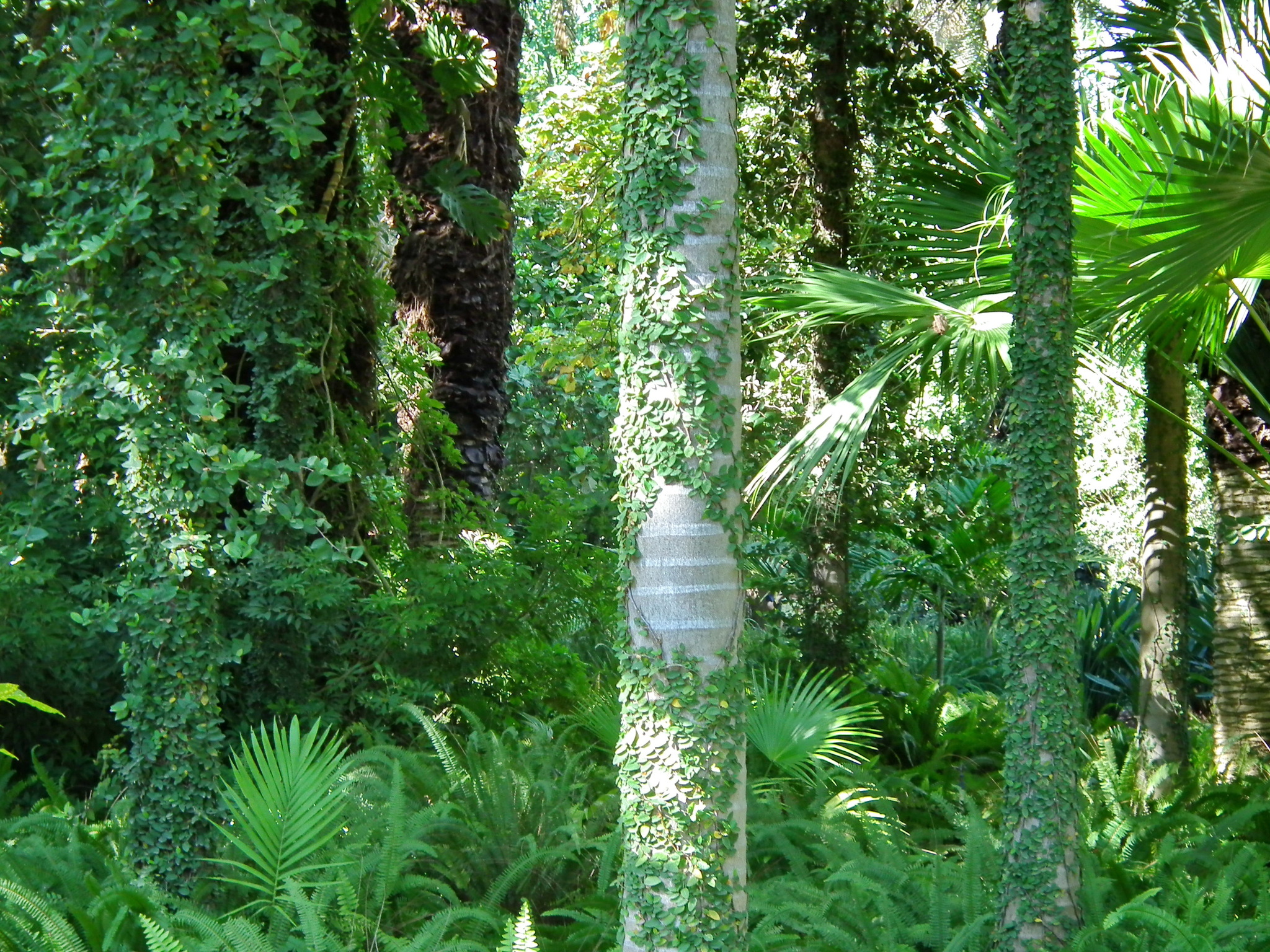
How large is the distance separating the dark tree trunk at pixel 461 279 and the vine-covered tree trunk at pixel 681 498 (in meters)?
4.79

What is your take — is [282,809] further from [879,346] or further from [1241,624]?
[1241,624]

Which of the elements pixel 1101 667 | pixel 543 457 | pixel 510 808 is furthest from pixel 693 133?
pixel 543 457

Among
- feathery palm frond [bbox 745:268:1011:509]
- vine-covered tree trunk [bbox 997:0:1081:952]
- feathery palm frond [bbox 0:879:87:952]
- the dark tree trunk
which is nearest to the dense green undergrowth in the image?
feathery palm frond [bbox 0:879:87:952]

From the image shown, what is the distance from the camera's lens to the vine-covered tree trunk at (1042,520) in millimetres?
3588

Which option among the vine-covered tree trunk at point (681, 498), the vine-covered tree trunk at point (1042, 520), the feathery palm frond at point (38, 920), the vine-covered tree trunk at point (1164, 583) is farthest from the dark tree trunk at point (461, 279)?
the vine-covered tree trunk at point (681, 498)

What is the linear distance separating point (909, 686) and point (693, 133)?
20.7 ft

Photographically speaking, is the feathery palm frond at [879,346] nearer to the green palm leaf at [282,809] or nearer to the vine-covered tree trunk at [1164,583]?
the vine-covered tree trunk at [1164,583]

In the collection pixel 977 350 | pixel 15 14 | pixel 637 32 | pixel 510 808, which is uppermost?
pixel 15 14

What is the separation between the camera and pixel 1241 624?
6375mm

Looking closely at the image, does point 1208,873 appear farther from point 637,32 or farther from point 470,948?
point 637,32

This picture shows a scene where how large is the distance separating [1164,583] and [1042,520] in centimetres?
335

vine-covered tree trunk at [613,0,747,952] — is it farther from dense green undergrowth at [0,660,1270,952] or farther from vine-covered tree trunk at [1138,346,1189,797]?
vine-covered tree trunk at [1138,346,1189,797]

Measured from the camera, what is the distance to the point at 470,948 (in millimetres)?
3432

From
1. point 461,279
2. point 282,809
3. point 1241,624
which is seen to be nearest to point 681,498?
point 282,809
